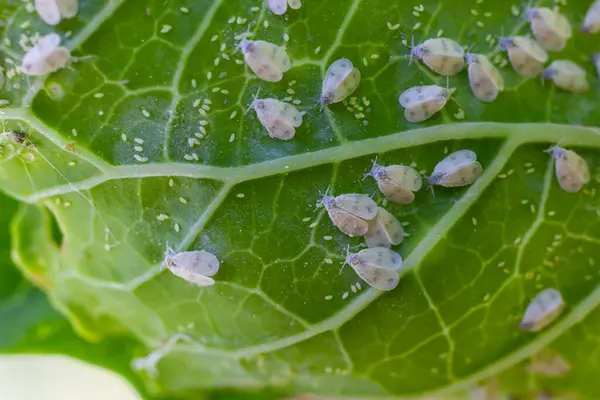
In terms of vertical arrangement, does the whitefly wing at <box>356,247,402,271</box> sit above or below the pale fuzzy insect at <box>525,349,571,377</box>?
above

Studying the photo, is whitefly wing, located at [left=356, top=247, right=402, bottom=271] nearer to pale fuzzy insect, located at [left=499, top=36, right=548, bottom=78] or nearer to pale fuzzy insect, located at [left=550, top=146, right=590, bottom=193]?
pale fuzzy insect, located at [left=550, top=146, right=590, bottom=193]

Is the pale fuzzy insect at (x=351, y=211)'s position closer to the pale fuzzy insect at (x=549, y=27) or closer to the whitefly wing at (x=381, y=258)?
the whitefly wing at (x=381, y=258)

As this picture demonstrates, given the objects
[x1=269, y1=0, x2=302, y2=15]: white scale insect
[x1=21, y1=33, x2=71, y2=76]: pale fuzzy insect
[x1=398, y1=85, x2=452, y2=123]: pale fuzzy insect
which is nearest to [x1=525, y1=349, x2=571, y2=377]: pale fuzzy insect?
[x1=398, y1=85, x2=452, y2=123]: pale fuzzy insect

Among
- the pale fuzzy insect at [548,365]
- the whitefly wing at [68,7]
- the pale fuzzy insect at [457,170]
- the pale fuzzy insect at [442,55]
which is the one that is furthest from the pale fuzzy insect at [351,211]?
the whitefly wing at [68,7]

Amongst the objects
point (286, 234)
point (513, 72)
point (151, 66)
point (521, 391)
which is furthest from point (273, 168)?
point (521, 391)

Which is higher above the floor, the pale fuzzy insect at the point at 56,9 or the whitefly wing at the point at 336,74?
the pale fuzzy insect at the point at 56,9

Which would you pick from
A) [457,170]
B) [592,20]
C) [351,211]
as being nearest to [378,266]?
[351,211]

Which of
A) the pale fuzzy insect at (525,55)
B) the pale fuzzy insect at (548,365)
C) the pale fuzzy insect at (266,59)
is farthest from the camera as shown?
the pale fuzzy insect at (548,365)

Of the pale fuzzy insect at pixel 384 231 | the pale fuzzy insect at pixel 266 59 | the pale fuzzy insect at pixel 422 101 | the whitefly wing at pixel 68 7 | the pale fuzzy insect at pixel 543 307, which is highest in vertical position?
the whitefly wing at pixel 68 7
